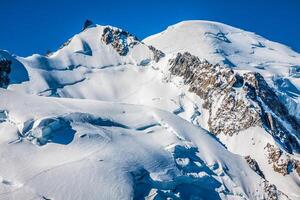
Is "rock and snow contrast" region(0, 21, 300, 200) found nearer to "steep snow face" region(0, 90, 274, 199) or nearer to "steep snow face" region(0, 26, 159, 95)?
"steep snow face" region(0, 90, 274, 199)

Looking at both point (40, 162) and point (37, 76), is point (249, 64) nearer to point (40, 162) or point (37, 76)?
point (37, 76)

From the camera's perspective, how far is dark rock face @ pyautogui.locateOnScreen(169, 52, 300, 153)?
8431 centimetres

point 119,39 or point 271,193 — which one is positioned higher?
point 119,39

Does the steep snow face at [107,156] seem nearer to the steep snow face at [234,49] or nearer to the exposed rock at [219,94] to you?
the exposed rock at [219,94]

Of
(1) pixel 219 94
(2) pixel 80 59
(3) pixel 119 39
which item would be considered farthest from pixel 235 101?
(3) pixel 119 39

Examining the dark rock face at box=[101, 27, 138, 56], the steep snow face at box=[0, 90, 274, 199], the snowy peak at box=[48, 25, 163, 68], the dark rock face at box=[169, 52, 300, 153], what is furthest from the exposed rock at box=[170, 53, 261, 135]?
the steep snow face at box=[0, 90, 274, 199]

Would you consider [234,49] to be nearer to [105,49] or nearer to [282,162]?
[105,49]

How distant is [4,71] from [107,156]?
47171mm

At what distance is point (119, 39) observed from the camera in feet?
372

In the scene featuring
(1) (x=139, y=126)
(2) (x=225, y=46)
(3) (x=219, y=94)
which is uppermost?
(2) (x=225, y=46)

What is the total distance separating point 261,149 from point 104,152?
3395 centimetres

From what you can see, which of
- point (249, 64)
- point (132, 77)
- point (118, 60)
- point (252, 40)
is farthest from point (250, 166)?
point (252, 40)

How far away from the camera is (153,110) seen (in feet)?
220

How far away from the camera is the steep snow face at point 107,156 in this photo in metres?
45.8
